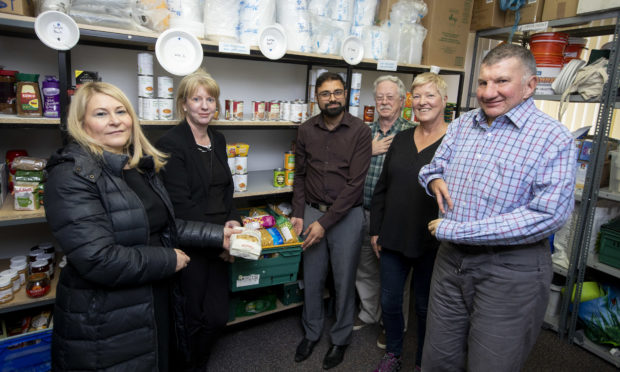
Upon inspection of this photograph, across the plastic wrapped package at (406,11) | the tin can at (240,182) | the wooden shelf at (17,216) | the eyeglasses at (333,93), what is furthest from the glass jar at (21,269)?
the plastic wrapped package at (406,11)

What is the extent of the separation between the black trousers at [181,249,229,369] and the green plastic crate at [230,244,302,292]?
0.22 metres

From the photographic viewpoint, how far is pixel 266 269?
2373 millimetres

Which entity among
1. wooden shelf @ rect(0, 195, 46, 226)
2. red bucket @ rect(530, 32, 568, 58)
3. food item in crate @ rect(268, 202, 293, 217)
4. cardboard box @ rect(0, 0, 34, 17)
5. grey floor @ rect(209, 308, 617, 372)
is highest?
red bucket @ rect(530, 32, 568, 58)

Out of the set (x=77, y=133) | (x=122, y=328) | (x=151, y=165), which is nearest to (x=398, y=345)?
(x=122, y=328)

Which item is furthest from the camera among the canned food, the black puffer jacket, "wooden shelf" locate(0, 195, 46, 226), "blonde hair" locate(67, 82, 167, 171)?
the canned food

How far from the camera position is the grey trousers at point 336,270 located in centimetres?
227

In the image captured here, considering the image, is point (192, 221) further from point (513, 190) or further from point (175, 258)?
point (513, 190)

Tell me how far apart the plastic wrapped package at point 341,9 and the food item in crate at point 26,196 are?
6.63 ft

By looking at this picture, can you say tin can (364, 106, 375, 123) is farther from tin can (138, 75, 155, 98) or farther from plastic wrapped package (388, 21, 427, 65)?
tin can (138, 75, 155, 98)

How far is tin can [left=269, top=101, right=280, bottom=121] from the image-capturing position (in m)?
2.43

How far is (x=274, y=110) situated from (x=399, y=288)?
1.34 m

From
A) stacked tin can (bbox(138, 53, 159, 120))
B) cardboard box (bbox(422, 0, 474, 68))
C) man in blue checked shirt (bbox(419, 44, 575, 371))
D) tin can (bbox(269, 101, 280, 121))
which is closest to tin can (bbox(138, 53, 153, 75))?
stacked tin can (bbox(138, 53, 159, 120))

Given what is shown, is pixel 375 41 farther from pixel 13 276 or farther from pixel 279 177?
pixel 13 276

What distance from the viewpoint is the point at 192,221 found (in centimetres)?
182
